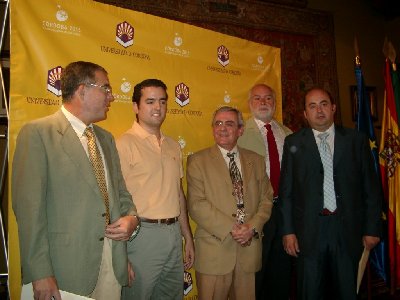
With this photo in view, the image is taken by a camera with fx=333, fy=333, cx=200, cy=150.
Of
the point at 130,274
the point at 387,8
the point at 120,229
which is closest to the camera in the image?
the point at 120,229

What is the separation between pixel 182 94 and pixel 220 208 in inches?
47.9

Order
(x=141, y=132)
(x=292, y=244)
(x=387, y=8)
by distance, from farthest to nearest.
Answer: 1. (x=387, y=8)
2. (x=292, y=244)
3. (x=141, y=132)

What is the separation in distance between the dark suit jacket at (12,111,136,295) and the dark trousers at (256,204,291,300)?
145 cm

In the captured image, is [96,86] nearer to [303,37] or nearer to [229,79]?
[229,79]

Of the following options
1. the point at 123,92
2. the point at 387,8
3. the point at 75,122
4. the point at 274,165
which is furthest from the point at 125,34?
the point at 387,8

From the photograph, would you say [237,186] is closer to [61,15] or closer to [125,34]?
[125,34]

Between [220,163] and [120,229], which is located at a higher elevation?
[220,163]

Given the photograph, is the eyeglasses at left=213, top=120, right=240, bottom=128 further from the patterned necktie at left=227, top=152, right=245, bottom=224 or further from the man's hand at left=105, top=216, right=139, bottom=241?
the man's hand at left=105, top=216, right=139, bottom=241

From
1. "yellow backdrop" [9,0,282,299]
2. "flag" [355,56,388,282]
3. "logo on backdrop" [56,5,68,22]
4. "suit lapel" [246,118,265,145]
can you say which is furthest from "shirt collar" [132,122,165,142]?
"flag" [355,56,388,282]

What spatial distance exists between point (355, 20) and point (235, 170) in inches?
167

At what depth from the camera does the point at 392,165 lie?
3525 millimetres

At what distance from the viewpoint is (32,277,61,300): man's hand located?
1424mm

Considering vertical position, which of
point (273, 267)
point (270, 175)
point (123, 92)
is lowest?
point (273, 267)

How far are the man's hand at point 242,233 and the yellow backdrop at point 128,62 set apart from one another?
1030 mm
